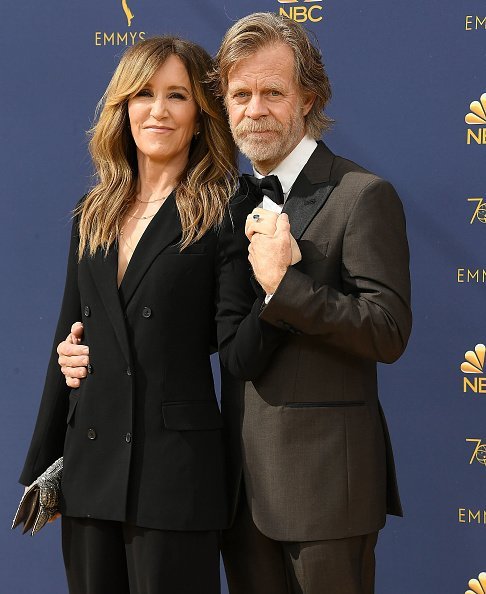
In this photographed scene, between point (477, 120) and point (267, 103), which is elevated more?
point (477, 120)

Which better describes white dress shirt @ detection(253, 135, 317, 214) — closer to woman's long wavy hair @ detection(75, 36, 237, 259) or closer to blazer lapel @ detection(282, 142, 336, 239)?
blazer lapel @ detection(282, 142, 336, 239)

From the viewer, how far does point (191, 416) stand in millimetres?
2475

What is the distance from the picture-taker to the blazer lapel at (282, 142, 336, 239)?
94.3 inches

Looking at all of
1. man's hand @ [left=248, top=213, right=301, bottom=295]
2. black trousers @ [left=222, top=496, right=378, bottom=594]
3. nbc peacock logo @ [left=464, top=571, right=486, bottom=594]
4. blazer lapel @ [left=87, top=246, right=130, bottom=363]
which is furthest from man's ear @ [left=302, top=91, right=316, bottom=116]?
nbc peacock logo @ [left=464, top=571, right=486, bottom=594]

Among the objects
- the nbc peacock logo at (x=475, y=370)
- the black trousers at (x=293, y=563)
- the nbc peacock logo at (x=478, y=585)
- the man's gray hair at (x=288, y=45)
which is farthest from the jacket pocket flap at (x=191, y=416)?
the nbc peacock logo at (x=478, y=585)

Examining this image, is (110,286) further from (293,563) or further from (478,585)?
(478,585)

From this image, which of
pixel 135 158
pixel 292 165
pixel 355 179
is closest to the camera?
pixel 355 179

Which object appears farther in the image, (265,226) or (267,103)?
(267,103)

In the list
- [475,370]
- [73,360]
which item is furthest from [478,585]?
[73,360]

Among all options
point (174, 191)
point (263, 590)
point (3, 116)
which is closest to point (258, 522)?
point (263, 590)

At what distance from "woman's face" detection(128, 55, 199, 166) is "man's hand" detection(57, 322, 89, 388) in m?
0.52

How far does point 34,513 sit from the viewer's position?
2617 millimetres

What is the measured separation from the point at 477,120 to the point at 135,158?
1.14 metres

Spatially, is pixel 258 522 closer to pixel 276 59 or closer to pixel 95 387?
pixel 95 387
